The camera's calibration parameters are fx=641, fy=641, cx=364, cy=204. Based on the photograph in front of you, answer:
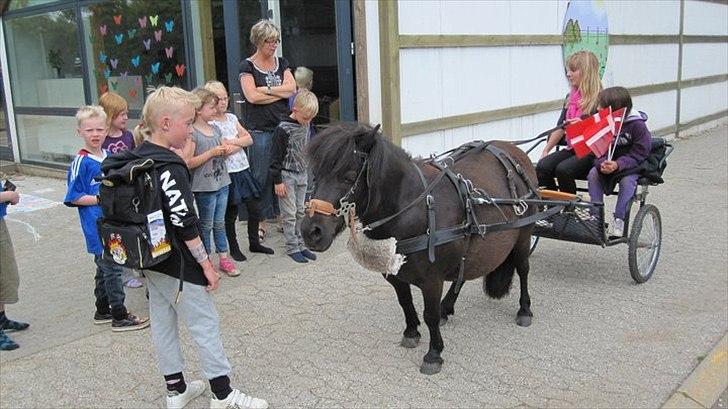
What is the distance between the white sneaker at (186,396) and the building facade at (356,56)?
4200 millimetres

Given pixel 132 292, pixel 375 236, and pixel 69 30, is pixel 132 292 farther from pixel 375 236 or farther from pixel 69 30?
pixel 69 30

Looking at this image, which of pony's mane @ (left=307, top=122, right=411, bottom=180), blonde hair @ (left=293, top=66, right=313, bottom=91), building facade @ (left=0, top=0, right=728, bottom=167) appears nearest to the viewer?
pony's mane @ (left=307, top=122, right=411, bottom=180)

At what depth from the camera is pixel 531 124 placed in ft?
34.4

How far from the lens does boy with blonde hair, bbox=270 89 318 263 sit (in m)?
5.68

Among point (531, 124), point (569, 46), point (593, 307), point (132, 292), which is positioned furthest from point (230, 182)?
point (569, 46)

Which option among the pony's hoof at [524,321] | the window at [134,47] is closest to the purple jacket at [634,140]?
the pony's hoof at [524,321]

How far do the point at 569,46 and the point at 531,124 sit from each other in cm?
175

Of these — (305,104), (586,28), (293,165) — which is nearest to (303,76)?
(293,165)

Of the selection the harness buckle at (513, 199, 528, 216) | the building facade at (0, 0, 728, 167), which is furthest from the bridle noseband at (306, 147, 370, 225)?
the building facade at (0, 0, 728, 167)

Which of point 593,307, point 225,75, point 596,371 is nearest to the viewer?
point 596,371

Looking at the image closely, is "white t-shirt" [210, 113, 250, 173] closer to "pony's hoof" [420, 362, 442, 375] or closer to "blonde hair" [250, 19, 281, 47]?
"blonde hair" [250, 19, 281, 47]

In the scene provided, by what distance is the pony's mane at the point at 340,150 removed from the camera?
3158 millimetres

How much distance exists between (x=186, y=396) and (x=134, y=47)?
6659 mm

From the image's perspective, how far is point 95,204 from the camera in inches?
172
